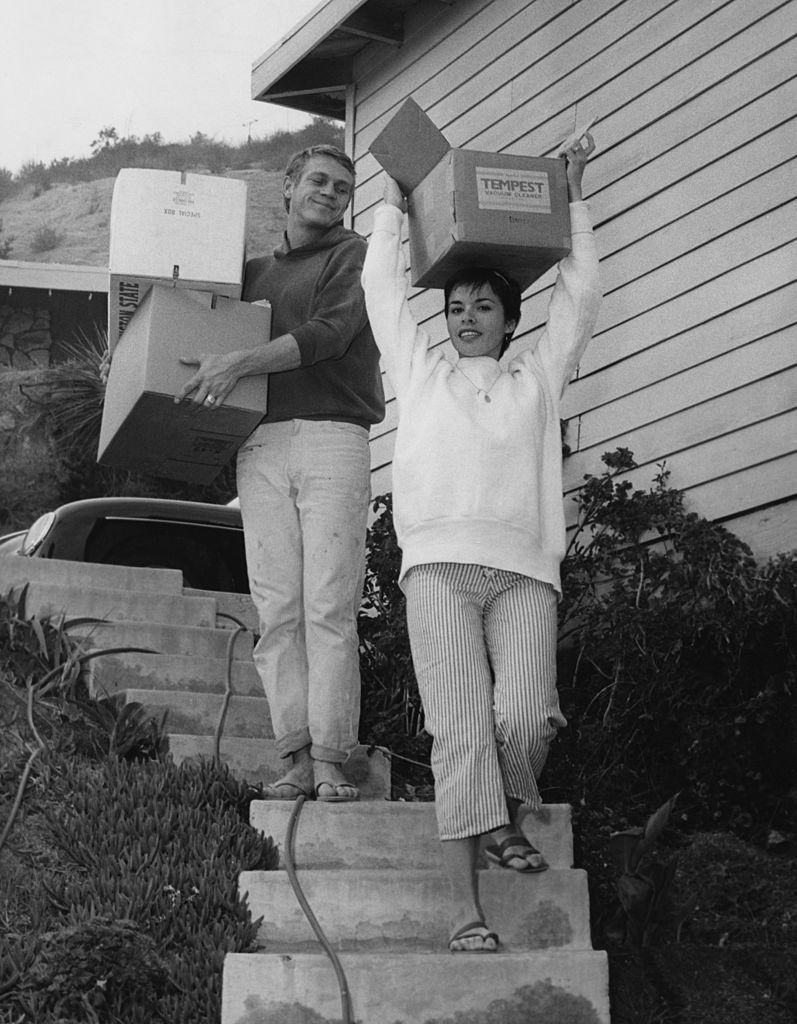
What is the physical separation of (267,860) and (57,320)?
13423mm

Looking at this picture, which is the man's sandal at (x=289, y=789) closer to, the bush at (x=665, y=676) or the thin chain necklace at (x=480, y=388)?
the bush at (x=665, y=676)

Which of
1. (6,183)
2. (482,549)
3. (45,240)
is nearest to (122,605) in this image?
(482,549)

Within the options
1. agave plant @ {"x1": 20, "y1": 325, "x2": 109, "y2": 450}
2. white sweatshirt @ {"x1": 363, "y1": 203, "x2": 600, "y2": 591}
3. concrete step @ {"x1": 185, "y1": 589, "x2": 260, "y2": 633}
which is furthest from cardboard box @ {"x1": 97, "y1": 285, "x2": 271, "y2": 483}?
agave plant @ {"x1": 20, "y1": 325, "x2": 109, "y2": 450}

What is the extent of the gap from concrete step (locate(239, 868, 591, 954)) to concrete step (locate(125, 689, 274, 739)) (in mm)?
1105

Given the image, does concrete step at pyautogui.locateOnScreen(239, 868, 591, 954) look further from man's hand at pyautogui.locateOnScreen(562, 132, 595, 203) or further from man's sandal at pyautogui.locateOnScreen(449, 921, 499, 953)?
man's hand at pyautogui.locateOnScreen(562, 132, 595, 203)

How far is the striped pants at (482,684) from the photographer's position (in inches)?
121

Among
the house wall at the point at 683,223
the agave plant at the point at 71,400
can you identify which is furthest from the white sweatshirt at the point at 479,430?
the agave plant at the point at 71,400

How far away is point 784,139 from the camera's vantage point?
502 cm

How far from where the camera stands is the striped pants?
A: 121 inches

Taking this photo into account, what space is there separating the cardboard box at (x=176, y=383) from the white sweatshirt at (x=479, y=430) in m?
0.53

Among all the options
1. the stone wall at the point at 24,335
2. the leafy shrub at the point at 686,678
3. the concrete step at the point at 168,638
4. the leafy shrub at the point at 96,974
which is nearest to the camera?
the leafy shrub at the point at 96,974

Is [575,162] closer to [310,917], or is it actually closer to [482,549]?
[482,549]

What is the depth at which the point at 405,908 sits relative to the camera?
136 inches

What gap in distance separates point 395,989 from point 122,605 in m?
2.85
